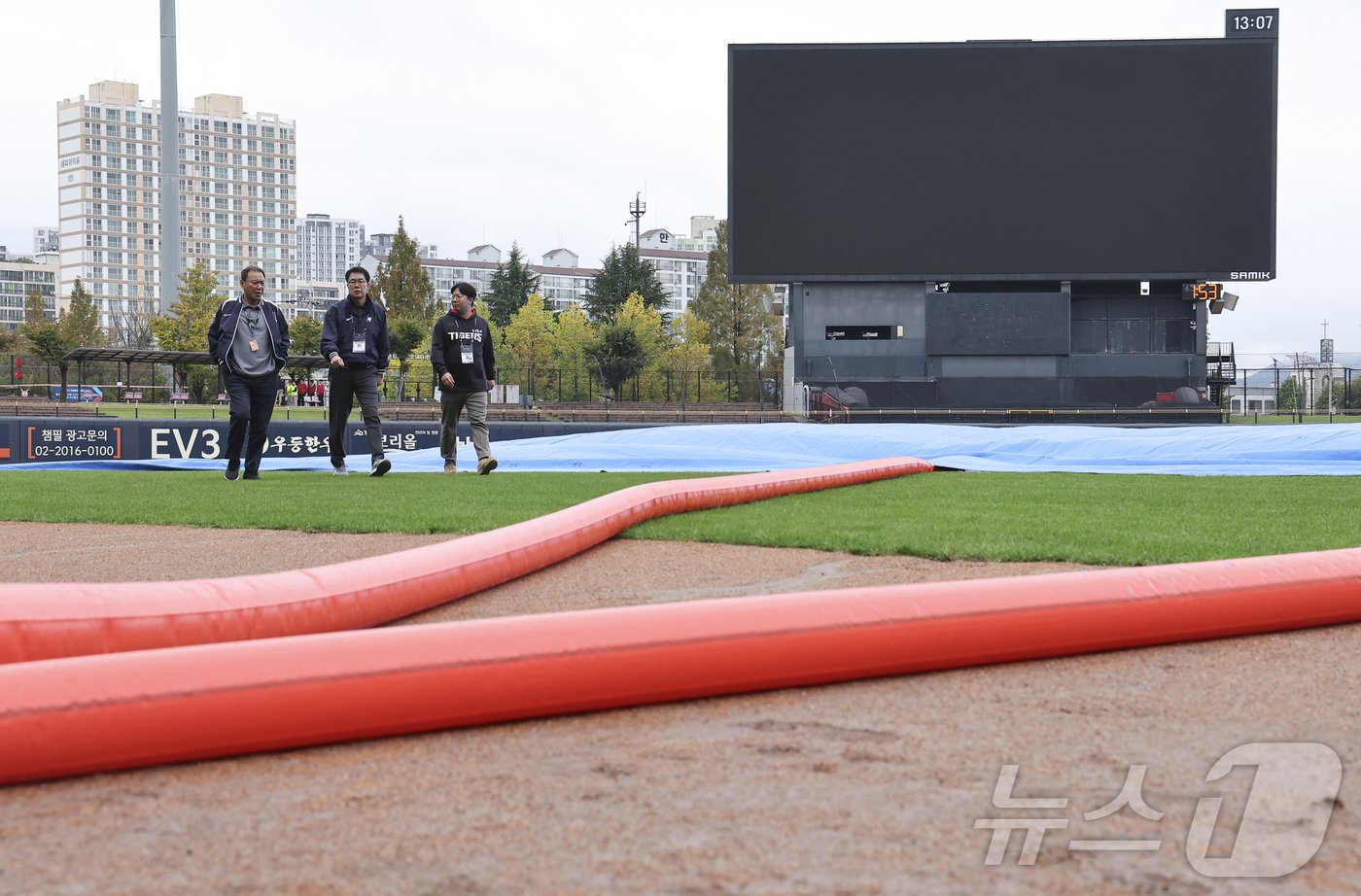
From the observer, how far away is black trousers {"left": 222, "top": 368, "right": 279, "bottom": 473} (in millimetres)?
10108

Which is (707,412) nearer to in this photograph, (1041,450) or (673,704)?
(1041,450)

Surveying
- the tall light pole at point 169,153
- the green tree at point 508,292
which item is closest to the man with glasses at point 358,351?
the tall light pole at point 169,153

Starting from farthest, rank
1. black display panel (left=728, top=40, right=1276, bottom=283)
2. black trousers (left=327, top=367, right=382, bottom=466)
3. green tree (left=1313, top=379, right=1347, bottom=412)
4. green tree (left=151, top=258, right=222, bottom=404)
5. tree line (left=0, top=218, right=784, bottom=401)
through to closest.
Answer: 1. tree line (left=0, top=218, right=784, bottom=401)
2. green tree (left=151, top=258, right=222, bottom=404)
3. green tree (left=1313, top=379, right=1347, bottom=412)
4. black display panel (left=728, top=40, right=1276, bottom=283)
5. black trousers (left=327, top=367, right=382, bottom=466)

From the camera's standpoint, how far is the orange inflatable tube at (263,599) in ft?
10.1

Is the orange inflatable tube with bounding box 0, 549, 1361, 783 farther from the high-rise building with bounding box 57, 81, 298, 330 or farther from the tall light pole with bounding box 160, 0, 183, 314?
the high-rise building with bounding box 57, 81, 298, 330

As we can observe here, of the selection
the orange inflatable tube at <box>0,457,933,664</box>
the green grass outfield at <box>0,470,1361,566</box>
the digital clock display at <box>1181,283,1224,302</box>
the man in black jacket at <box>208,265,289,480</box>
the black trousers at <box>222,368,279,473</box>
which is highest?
the digital clock display at <box>1181,283,1224,302</box>

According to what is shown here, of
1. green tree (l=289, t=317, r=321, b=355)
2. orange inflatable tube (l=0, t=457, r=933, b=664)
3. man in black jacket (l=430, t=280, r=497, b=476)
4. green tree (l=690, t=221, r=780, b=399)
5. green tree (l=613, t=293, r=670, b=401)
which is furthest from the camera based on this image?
green tree (l=690, t=221, r=780, b=399)

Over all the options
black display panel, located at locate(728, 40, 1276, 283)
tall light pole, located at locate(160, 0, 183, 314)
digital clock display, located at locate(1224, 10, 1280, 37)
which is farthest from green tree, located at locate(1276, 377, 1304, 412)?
tall light pole, located at locate(160, 0, 183, 314)

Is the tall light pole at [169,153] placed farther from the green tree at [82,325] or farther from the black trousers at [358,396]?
the black trousers at [358,396]

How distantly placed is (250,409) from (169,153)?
62.4 metres

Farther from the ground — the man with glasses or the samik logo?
the man with glasses

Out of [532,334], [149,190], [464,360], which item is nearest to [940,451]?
[464,360]

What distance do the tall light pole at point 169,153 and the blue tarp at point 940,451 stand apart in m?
49.9

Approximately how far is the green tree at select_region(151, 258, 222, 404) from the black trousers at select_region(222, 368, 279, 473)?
113ft
